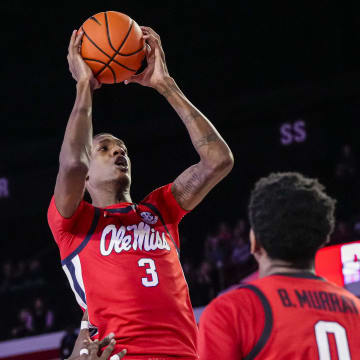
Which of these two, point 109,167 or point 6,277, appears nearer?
point 109,167

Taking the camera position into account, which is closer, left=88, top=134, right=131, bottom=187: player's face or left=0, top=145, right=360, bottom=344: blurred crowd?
left=88, top=134, right=131, bottom=187: player's face

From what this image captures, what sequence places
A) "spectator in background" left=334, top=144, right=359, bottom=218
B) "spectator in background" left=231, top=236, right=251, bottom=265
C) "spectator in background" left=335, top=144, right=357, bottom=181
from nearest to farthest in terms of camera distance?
"spectator in background" left=231, top=236, right=251, bottom=265, "spectator in background" left=334, top=144, right=359, bottom=218, "spectator in background" left=335, top=144, right=357, bottom=181

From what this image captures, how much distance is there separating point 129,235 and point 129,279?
0.25 metres

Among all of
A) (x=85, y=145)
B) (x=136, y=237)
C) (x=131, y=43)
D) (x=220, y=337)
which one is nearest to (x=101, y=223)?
(x=136, y=237)

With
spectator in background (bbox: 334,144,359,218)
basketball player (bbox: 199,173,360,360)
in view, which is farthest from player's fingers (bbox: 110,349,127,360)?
spectator in background (bbox: 334,144,359,218)

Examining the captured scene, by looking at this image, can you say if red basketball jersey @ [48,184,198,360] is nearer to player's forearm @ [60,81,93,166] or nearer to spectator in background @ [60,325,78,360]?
player's forearm @ [60,81,93,166]

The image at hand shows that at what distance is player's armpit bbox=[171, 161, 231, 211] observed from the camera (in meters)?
3.26

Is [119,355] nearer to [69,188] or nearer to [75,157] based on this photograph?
[69,188]

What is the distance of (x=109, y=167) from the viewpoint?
11.6 ft

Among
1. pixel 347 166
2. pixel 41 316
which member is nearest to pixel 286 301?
A: pixel 41 316

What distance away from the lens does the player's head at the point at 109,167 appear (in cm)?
351

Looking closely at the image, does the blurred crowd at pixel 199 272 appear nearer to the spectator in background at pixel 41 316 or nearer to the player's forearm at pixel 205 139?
the spectator in background at pixel 41 316

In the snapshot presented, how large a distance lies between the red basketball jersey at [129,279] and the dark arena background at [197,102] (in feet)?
33.8

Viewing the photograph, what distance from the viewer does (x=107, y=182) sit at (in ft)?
11.5
